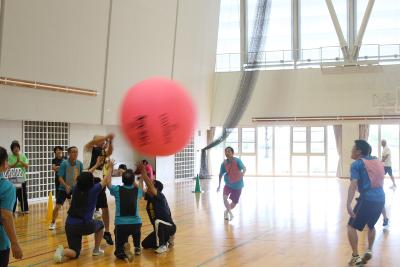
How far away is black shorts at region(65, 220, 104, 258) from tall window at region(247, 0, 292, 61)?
17661mm

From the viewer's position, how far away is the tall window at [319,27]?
2325 centimetres

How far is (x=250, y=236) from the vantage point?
30.6 feet

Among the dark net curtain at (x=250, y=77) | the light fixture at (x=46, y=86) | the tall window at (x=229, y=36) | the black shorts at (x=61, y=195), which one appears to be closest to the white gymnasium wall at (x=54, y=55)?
the light fixture at (x=46, y=86)

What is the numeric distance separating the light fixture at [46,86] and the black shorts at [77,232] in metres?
6.70

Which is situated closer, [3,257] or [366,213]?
[3,257]

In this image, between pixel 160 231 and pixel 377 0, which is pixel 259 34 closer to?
pixel 377 0

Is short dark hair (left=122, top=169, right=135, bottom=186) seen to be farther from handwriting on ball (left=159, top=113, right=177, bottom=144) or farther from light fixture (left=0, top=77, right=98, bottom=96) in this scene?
light fixture (left=0, top=77, right=98, bottom=96)

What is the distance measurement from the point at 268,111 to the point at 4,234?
19674 millimetres

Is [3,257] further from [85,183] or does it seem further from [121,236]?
[121,236]

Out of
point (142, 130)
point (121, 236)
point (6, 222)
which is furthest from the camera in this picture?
point (121, 236)

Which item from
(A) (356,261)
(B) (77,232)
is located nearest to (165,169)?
(B) (77,232)

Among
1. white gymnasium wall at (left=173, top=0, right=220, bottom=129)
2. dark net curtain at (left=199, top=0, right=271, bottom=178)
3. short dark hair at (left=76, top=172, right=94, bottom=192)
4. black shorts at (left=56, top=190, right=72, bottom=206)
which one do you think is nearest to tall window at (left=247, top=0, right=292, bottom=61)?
dark net curtain at (left=199, top=0, right=271, bottom=178)

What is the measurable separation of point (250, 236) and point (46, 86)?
763 centimetres

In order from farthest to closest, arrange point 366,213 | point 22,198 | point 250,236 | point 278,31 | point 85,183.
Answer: point 278,31
point 22,198
point 250,236
point 85,183
point 366,213
